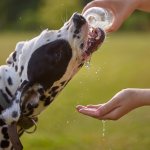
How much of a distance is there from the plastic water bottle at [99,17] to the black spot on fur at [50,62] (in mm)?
274

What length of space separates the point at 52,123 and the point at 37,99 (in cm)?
433

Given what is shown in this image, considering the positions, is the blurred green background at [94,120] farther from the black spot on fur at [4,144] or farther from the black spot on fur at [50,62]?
the black spot on fur at [4,144]

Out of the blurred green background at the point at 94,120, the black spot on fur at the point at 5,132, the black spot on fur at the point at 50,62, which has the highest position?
the black spot on fur at the point at 50,62

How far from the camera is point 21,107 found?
212 inches

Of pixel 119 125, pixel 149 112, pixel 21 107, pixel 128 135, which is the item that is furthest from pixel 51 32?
pixel 149 112

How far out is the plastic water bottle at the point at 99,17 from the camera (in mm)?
5766

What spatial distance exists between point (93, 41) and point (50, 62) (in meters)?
0.32

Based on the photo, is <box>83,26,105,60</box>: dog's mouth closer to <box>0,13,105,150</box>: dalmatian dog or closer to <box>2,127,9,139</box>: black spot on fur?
<box>0,13,105,150</box>: dalmatian dog

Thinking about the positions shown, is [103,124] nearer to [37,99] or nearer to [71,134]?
[71,134]

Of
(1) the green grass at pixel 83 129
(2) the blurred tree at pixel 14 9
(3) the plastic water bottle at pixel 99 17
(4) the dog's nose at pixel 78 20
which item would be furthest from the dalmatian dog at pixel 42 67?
(2) the blurred tree at pixel 14 9

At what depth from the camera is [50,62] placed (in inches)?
222

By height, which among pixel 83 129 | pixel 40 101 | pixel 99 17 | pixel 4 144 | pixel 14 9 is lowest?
pixel 14 9

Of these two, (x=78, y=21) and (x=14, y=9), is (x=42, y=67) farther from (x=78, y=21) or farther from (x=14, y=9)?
(x=14, y=9)

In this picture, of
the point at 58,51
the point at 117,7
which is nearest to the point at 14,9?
the point at 117,7
